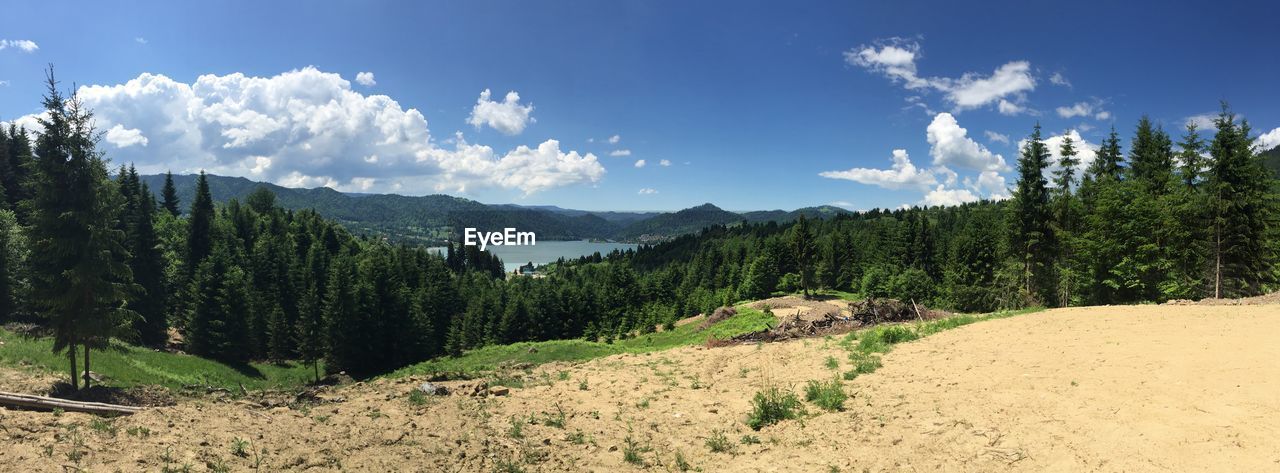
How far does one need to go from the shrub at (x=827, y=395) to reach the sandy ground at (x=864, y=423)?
28cm

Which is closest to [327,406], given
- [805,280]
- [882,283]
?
[805,280]

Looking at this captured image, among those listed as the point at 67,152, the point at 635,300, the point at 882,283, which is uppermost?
the point at 67,152

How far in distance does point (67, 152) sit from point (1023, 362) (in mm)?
33814

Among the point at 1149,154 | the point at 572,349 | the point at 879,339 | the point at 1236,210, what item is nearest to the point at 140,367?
the point at 572,349

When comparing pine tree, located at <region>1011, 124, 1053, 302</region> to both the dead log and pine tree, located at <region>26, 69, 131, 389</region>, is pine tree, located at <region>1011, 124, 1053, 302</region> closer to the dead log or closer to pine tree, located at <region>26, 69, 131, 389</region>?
the dead log

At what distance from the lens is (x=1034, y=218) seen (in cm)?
3061

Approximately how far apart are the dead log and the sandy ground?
0.90 metres

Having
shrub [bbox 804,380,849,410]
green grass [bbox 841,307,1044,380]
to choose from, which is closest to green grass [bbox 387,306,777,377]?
green grass [bbox 841,307,1044,380]

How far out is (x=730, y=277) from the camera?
9025 cm

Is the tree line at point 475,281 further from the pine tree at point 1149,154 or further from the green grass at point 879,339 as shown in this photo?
the green grass at point 879,339

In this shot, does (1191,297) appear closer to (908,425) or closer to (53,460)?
(908,425)

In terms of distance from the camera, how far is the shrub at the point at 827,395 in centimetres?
1127

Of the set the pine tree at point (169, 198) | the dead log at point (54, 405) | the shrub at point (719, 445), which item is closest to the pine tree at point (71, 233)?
the dead log at point (54, 405)

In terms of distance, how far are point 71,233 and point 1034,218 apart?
4798 centimetres
